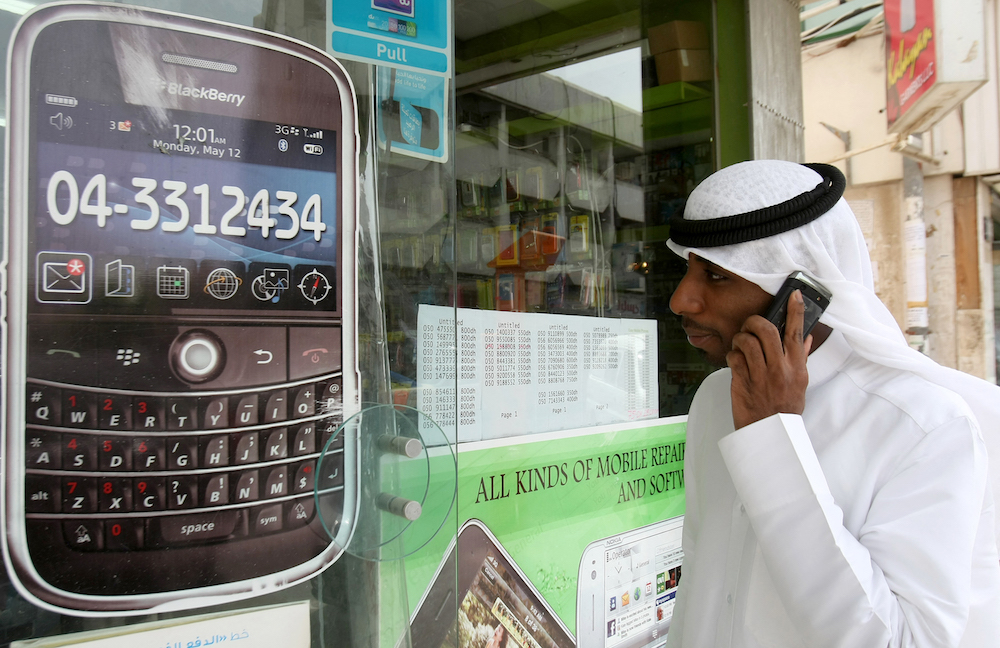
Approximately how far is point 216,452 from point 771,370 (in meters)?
0.97

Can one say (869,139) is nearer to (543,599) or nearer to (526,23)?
(526,23)

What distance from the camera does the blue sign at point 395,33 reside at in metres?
1.24

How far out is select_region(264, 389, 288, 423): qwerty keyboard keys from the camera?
3.51ft

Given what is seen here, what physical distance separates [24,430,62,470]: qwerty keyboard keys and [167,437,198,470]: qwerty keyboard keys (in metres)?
0.14

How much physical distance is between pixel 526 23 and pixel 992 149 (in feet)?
19.2

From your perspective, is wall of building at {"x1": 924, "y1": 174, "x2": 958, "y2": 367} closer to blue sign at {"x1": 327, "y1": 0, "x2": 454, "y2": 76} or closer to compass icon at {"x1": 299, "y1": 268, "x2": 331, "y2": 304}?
blue sign at {"x1": 327, "y1": 0, "x2": 454, "y2": 76}

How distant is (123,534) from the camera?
97cm

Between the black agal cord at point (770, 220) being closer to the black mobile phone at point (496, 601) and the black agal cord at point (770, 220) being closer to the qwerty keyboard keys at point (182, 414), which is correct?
the qwerty keyboard keys at point (182, 414)

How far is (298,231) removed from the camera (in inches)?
43.5

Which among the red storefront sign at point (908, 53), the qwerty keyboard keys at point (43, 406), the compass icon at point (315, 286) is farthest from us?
the red storefront sign at point (908, 53)

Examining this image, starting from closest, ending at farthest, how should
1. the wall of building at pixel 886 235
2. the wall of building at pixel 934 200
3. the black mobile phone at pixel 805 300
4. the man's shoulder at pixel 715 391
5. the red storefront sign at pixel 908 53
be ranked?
1. the black mobile phone at pixel 805 300
2. the man's shoulder at pixel 715 391
3. the red storefront sign at pixel 908 53
4. the wall of building at pixel 934 200
5. the wall of building at pixel 886 235

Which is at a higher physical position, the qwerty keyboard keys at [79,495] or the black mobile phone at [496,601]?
the qwerty keyboard keys at [79,495]

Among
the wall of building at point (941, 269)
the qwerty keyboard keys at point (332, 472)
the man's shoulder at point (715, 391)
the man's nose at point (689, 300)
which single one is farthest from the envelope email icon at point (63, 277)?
the wall of building at point (941, 269)

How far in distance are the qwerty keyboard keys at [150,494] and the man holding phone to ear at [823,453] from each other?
37.8 inches
